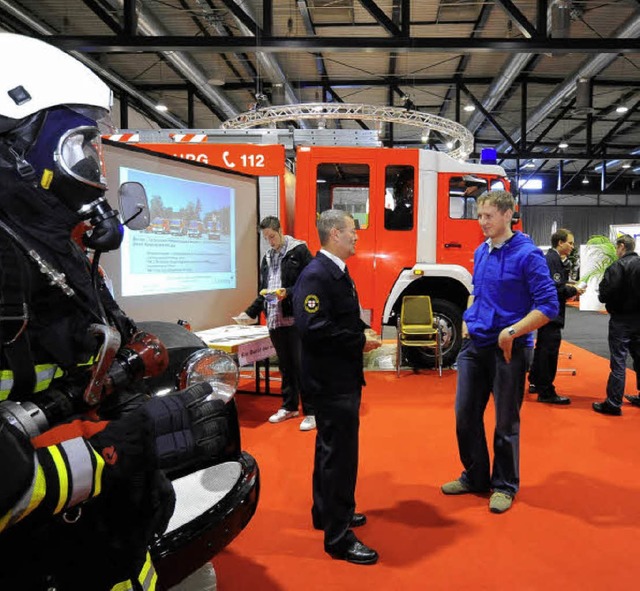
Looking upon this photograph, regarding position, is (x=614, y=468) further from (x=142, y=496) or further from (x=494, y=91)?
(x=494, y=91)

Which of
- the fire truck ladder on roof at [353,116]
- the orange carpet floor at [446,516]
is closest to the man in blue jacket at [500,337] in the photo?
the orange carpet floor at [446,516]

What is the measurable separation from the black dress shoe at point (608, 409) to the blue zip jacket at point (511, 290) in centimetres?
238

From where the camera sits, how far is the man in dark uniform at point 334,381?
2.32 meters

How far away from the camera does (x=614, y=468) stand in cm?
344

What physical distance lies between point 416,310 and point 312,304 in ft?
13.3

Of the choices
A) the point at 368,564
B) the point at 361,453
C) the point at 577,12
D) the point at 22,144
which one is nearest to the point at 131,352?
the point at 22,144

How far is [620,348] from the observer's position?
4.73 m

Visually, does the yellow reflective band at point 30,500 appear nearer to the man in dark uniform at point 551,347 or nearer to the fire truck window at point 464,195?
the man in dark uniform at point 551,347

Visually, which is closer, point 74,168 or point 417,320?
point 74,168

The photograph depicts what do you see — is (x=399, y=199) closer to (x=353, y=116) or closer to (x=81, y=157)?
(x=353, y=116)

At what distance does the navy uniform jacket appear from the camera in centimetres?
230

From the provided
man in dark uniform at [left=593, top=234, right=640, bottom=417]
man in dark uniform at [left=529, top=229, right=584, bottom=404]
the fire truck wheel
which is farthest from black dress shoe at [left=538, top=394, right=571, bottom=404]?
the fire truck wheel

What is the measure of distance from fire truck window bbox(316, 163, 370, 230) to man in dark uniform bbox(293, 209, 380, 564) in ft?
11.4

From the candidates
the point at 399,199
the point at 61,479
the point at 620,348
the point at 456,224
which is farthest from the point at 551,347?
the point at 61,479
